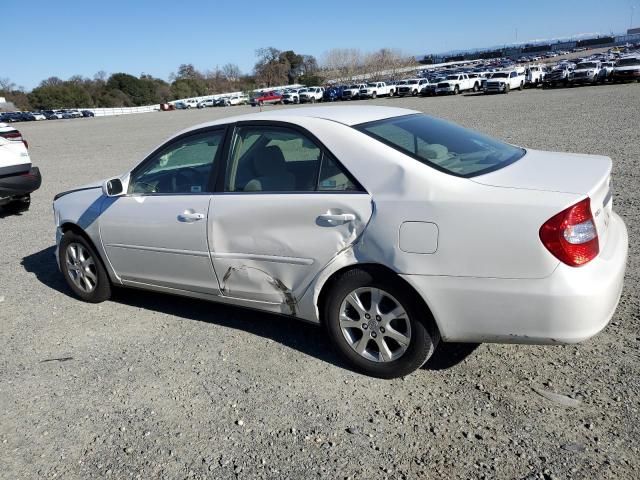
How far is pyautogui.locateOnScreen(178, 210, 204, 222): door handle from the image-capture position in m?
3.97

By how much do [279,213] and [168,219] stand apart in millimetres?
1042

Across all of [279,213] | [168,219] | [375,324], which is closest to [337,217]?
[279,213]

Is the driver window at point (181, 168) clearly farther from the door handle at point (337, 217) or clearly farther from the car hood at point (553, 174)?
the car hood at point (553, 174)

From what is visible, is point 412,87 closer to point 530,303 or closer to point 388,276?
point 388,276

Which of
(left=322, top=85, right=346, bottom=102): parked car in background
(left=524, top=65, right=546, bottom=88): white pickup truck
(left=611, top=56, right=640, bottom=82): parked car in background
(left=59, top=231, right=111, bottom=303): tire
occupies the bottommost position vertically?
(left=322, top=85, right=346, bottom=102): parked car in background

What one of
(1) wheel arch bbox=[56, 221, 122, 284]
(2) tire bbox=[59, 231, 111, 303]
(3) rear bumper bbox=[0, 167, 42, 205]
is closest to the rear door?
(1) wheel arch bbox=[56, 221, 122, 284]

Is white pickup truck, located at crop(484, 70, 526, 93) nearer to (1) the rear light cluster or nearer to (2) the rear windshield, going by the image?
(1) the rear light cluster

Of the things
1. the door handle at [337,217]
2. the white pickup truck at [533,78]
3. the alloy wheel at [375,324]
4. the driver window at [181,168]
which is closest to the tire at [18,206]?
the driver window at [181,168]

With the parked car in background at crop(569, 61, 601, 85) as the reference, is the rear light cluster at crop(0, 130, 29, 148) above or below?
above

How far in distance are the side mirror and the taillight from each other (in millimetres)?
3277

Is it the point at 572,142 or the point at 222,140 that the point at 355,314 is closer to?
the point at 222,140

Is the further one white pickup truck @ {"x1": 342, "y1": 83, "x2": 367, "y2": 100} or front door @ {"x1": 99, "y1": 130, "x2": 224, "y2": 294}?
white pickup truck @ {"x1": 342, "y1": 83, "x2": 367, "y2": 100}

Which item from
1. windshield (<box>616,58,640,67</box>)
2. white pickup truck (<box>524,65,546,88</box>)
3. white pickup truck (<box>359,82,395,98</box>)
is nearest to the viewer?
windshield (<box>616,58,640,67</box>)

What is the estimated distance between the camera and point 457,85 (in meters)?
46.4
